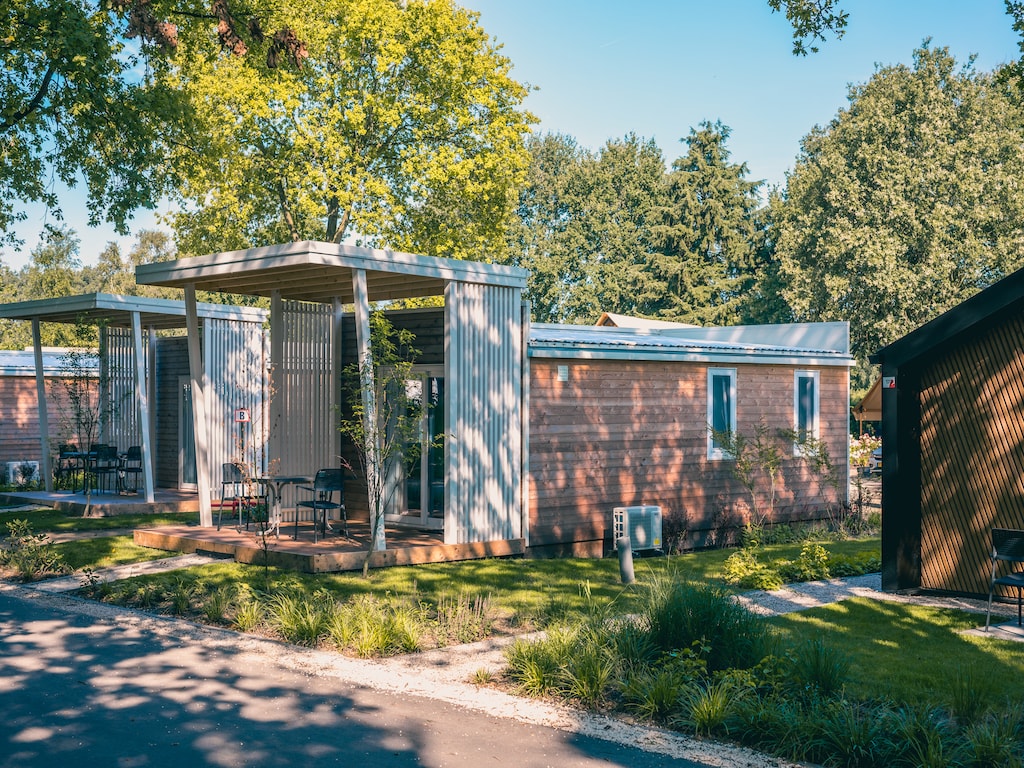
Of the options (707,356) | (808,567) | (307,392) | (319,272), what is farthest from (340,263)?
(707,356)

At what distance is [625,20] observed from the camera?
20.0 meters

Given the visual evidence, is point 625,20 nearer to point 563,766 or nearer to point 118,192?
point 118,192

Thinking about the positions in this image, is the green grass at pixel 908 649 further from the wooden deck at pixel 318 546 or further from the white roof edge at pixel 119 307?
the white roof edge at pixel 119 307

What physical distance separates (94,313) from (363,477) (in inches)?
293

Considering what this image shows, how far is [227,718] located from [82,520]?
11781 millimetres

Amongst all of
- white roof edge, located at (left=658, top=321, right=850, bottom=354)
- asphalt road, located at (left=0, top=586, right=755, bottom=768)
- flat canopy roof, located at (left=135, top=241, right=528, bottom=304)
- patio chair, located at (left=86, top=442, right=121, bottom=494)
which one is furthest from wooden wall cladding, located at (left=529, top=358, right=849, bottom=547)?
patio chair, located at (left=86, top=442, right=121, bottom=494)

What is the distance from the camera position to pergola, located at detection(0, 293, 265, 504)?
1806cm

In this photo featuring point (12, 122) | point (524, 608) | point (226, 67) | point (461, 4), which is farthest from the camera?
point (461, 4)

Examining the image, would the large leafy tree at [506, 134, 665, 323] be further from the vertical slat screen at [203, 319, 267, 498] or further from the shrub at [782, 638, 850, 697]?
the shrub at [782, 638, 850, 697]

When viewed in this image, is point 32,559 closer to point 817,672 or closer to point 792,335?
point 817,672

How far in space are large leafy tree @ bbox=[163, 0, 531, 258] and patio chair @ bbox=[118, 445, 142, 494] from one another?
9721mm

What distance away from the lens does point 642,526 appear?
563 inches

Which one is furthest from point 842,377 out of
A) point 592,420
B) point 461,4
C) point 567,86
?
point 567,86

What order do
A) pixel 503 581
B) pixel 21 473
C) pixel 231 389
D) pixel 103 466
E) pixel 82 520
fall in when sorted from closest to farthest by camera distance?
pixel 503 581 → pixel 82 520 → pixel 231 389 → pixel 103 466 → pixel 21 473
